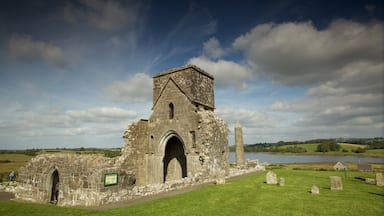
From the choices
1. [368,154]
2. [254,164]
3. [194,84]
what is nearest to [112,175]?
[194,84]

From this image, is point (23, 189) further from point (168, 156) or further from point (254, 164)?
point (254, 164)

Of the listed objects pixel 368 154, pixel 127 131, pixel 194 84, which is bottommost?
pixel 368 154

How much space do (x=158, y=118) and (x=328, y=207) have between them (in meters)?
12.3

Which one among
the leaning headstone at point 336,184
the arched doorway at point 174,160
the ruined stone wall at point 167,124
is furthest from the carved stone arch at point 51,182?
the leaning headstone at point 336,184

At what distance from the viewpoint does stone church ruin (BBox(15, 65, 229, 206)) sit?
37.6 ft

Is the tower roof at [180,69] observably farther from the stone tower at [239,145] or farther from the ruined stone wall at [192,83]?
the stone tower at [239,145]

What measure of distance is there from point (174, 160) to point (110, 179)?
8.10m

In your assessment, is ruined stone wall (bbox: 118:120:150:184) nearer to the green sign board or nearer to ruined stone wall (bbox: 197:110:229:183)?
the green sign board

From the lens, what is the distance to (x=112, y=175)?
37.9 ft

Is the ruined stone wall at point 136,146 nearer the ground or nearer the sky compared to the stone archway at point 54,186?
nearer the sky

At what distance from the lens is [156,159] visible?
17406 millimetres

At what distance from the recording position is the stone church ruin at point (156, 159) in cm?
1147

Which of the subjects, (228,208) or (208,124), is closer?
(228,208)

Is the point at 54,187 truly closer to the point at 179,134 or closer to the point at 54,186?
the point at 54,186
